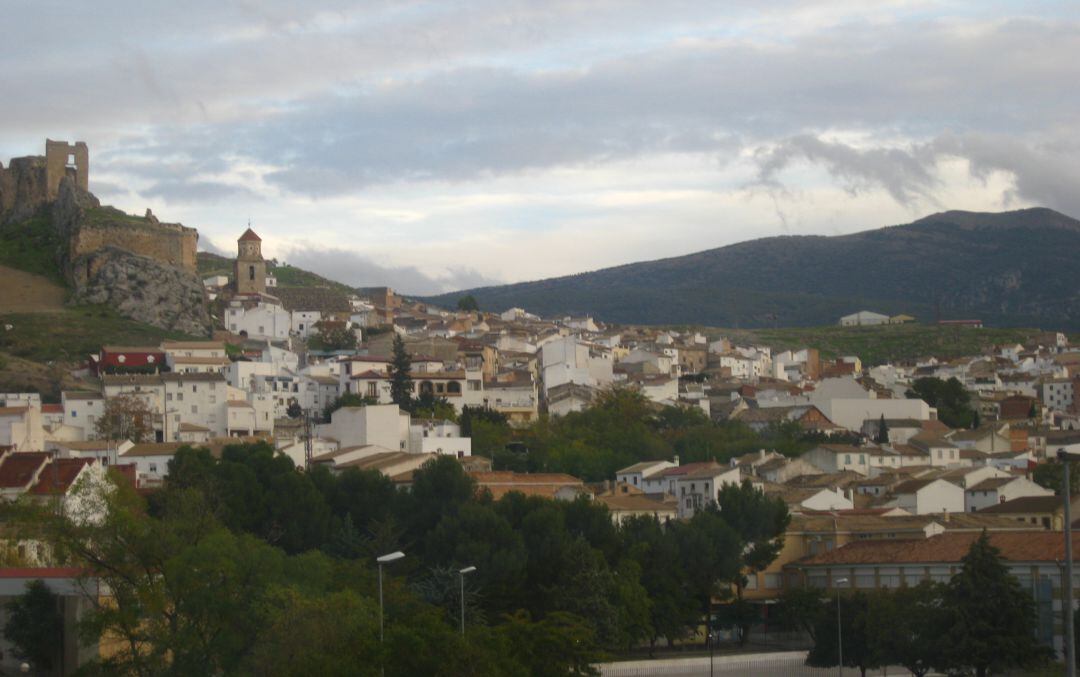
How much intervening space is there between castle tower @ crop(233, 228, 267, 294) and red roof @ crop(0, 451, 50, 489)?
2306 inches

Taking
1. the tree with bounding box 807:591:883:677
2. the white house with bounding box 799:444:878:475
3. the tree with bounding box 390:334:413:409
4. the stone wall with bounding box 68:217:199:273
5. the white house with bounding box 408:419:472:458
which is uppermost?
the stone wall with bounding box 68:217:199:273

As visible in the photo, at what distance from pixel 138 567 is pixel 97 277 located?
253ft

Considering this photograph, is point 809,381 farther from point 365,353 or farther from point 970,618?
point 970,618

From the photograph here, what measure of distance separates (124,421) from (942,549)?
42588 mm

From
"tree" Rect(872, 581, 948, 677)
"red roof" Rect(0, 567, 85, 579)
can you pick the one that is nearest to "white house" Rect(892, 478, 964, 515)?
"tree" Rect(872, 581, 948, 677)

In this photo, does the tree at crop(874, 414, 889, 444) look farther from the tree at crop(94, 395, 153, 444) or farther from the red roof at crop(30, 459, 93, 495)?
the red roof at crop(30, 459, 93, 495)

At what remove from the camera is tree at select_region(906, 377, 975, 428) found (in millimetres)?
121500

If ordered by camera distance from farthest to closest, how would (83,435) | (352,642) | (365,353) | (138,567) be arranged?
(365,353), (83,435), (138,567), (352,642)

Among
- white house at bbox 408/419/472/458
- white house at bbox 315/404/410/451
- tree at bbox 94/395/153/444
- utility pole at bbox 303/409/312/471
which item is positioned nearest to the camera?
utility pole at bbox 303/409/312/471

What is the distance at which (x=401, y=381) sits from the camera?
10200cm

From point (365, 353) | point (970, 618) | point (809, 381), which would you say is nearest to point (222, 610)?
point (970, 618)

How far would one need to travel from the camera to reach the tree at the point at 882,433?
107312 mm

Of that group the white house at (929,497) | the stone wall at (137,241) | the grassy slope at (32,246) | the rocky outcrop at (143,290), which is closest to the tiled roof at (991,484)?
the white house at (929,497)

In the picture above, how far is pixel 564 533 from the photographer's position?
216ft
